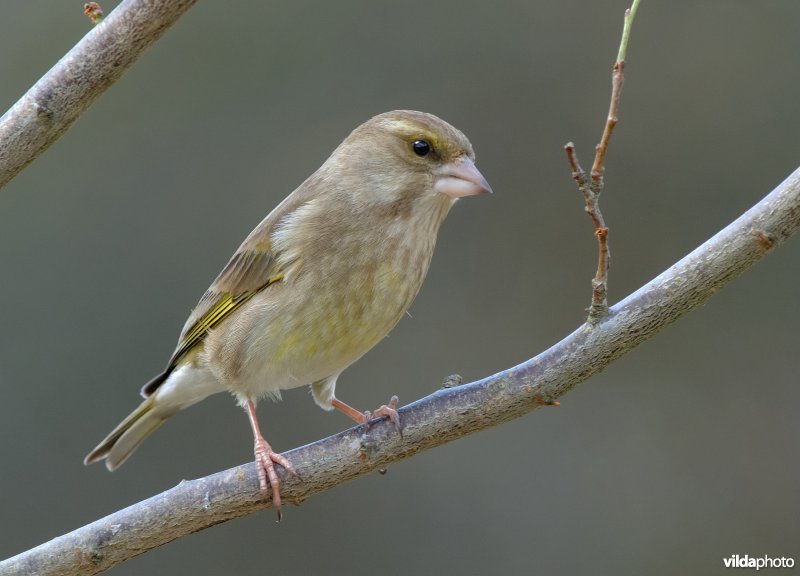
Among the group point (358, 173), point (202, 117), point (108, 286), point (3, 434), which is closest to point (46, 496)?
point (3, 434)

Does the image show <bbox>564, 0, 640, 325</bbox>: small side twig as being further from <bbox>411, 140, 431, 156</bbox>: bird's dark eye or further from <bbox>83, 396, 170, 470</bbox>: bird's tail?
<bbox>83, 396, 170, 470</bbox>: bird's tail

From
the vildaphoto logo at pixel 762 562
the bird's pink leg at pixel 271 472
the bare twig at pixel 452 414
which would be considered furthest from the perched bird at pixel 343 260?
the vildaphoto logo at pixel 762 562

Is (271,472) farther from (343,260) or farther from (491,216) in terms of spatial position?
(491,216)

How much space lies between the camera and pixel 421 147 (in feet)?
13.1

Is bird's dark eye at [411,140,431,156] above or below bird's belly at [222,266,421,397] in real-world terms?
above

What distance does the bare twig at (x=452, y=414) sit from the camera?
2.82 m

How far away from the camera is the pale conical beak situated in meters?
3.83

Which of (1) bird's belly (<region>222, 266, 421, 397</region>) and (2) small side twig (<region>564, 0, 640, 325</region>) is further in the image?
(1) bird's belly (<region>222, 266, 421, 397</region>)

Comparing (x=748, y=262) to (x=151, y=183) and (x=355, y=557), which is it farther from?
(x=151, y=183)

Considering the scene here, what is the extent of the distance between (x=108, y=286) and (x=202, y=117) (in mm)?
1344

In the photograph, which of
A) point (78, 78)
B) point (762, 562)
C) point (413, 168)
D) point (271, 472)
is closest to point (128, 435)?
point (271, 472)

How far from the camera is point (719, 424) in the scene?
6.83 m

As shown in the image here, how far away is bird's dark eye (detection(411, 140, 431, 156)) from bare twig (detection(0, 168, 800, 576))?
111 cm

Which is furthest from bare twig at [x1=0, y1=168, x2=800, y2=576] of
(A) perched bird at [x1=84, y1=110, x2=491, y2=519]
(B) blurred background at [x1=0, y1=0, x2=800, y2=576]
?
(B) blurred background at [x1=0, y1=0, x2=800, y2=576]
